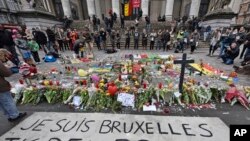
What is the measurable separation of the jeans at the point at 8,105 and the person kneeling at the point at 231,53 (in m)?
9.52

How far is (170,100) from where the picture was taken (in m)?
3.83

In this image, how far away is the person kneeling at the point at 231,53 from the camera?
7.51m

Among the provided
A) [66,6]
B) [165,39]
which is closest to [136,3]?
[66,6]

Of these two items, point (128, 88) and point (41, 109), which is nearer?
point (41, 109)

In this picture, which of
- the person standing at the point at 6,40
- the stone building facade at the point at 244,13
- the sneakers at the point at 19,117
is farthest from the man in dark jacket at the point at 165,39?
the stone building facade at the point at 244,13

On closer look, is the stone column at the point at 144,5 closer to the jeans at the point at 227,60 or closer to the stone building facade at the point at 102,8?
the stone building facade at the point at 102,8

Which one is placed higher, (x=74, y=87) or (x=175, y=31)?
(x=175, y=31)

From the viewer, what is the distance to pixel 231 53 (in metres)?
7.62

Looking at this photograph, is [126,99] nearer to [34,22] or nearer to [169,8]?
[34,22]

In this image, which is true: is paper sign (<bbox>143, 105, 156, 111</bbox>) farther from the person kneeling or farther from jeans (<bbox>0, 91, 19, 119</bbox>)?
the person kneeling

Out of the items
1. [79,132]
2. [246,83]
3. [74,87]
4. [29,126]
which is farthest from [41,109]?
[246,83]

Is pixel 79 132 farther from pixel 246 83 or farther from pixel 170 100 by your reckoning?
pixel 246 83

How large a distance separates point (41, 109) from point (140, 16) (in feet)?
61.8

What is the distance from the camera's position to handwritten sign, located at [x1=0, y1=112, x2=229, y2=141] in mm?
2686
